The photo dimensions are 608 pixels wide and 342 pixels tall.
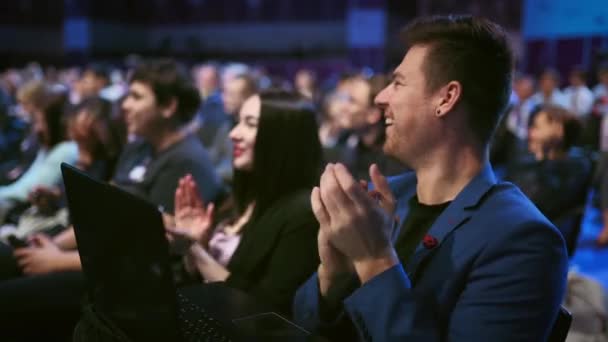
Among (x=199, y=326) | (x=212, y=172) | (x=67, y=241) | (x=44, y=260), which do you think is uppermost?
(x=199, y=326)

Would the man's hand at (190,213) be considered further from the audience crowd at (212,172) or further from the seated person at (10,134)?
the seated person at (10,134)

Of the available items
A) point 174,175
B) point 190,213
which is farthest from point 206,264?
point 174,175

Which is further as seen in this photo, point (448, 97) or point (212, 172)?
point (212, 172)

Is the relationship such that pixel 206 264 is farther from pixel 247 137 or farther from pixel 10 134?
pixel 10 134

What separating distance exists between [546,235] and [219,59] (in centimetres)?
1569

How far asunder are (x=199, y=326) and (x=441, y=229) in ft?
1.54

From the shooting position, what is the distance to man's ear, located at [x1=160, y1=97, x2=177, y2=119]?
2.82 metres

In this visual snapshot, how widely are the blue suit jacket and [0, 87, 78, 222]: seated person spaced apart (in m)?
2.63

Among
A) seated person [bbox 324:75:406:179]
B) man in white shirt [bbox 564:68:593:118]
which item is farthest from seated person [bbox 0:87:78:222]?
man in white shirt [bbox 564:68:593:118]

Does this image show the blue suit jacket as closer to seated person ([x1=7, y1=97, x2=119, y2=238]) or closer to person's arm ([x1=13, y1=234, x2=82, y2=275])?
person's arm ([x1=13, y1=234, x2=82, y2=275])

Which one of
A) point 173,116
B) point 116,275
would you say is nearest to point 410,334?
point 116,275

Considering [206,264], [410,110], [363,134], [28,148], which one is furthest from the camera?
[28,148]

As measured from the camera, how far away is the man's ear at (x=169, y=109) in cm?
282

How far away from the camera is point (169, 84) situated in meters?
2.84
